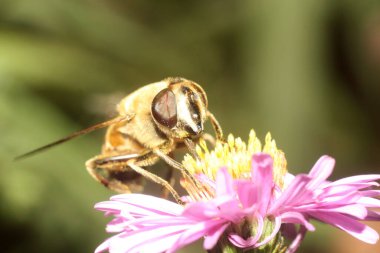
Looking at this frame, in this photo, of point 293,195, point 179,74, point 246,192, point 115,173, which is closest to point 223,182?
point 246,192

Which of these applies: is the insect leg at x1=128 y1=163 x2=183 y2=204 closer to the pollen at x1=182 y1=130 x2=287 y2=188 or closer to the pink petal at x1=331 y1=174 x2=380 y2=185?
the pollen at x1=182 y1=130 x2=287 y2=188

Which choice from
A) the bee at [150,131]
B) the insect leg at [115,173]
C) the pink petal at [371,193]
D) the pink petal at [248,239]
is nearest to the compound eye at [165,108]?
the bee at [150,131]

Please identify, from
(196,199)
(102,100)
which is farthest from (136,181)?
(196,199)

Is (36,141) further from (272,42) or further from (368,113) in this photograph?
(368,113)

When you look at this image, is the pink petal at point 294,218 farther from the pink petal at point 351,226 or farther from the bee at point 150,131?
the bee at point 150,131

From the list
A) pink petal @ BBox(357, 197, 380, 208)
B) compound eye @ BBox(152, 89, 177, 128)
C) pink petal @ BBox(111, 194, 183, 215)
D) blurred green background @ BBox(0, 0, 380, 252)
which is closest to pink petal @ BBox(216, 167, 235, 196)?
pink petal @ BBox(111, 194, 183, 215)

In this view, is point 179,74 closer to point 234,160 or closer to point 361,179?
point 234,160

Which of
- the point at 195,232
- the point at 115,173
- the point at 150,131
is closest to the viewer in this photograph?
the point at 195,232
